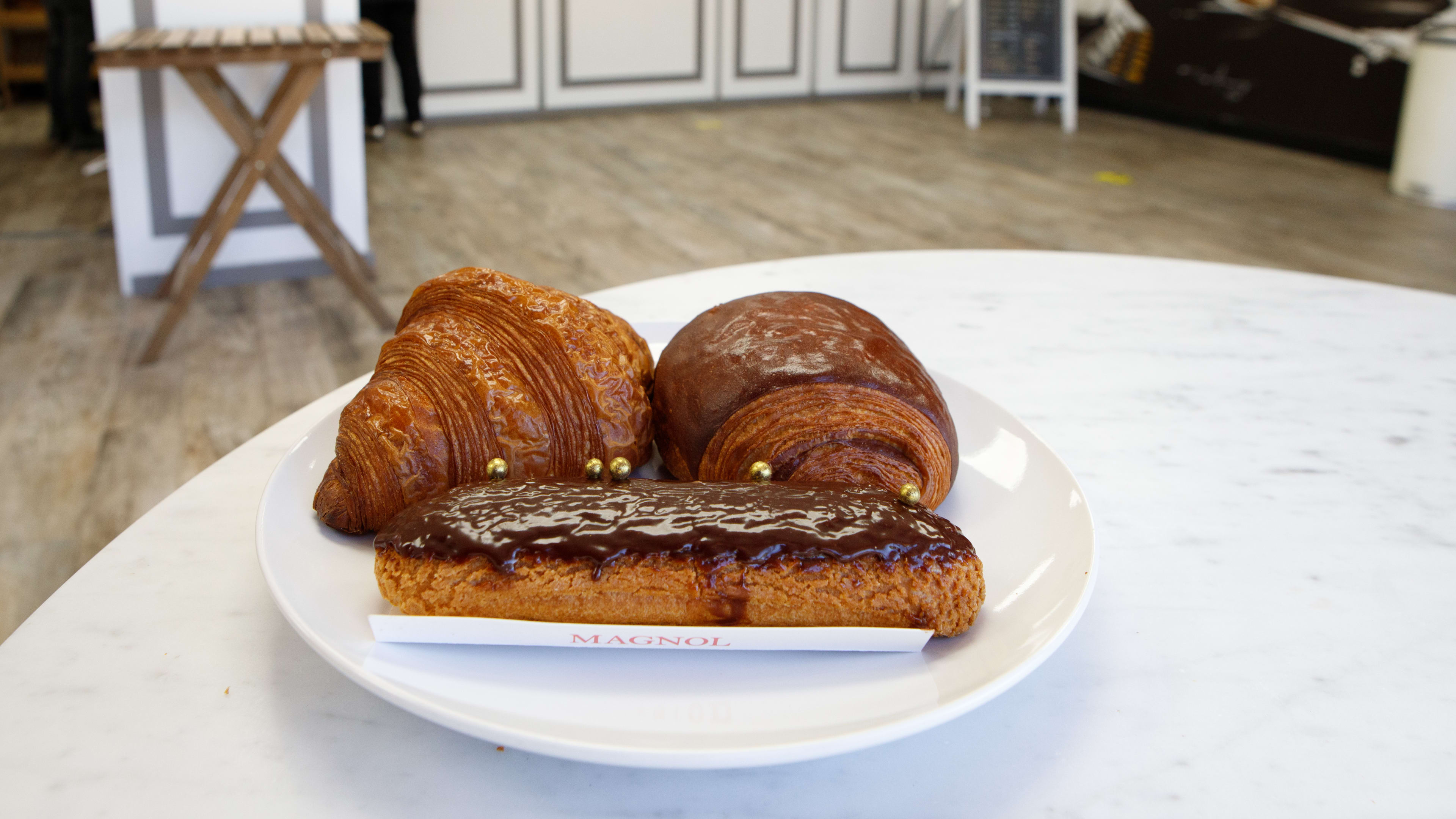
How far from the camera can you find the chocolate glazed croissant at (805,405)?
48cm

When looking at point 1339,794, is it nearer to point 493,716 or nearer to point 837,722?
point 837,722

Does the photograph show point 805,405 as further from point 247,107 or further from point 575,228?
point 575,228

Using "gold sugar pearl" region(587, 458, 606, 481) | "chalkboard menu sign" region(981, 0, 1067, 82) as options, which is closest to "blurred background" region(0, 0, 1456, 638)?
"chalkboard menu sign" region(981, 0, 1067, 82)

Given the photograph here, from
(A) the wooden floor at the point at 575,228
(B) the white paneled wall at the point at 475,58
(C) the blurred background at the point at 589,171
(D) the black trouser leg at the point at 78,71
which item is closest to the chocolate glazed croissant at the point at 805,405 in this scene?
(C) the blurred background at the point at 589,171

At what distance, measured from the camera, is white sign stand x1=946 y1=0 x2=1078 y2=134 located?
5055 mm

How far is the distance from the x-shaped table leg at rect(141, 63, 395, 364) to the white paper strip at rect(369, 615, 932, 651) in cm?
225

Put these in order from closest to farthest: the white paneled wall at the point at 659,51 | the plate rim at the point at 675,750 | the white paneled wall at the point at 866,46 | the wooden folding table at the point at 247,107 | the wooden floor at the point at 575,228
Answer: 1. the plate rim at the point at 675,750
2. the wooden floor at the point at 575,228
3. the wooden folding table at the point at 247,107
4. the white paneled wall at the point at 659,51
5. the white paneled wall at the point at 866,46

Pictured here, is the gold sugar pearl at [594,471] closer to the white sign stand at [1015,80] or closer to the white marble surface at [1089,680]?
Answer: the white marble surface at [1089,680]

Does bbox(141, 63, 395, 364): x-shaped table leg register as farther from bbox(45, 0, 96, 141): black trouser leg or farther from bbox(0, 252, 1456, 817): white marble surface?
bbox(0, 252, 1456, 817): white marble surface

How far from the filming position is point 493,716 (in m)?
0.36

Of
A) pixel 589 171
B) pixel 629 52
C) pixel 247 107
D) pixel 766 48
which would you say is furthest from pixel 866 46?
pixel 247 107

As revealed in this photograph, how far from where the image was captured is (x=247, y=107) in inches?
102

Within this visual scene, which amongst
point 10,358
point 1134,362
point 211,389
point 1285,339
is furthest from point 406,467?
point 10,358

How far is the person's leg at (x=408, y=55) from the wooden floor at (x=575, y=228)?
0.59 feet
